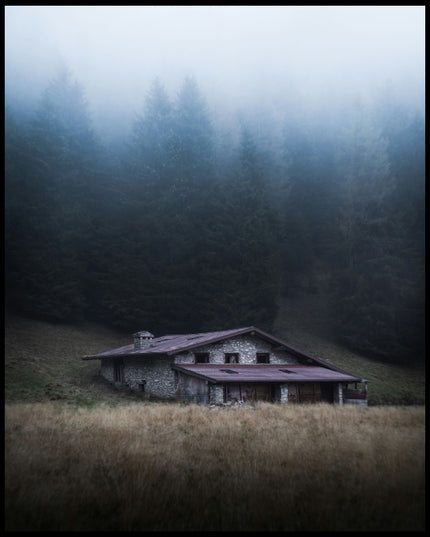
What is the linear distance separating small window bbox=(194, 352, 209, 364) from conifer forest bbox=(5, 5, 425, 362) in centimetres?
1073

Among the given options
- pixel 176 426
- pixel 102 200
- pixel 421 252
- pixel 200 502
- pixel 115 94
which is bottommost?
pixel 176 426

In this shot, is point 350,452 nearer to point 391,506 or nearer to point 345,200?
point 391,506

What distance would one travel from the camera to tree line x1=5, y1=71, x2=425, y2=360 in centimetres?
4238

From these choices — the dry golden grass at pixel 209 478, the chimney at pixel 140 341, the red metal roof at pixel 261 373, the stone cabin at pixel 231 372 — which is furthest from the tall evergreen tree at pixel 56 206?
the dry golden grass at pixel 209 478

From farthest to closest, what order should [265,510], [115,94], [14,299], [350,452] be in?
[115,94] < [14,299] < [350,452] < [265,510]

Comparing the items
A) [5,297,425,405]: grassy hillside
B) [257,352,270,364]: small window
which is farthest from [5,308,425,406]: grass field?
[257,352,270,364]: small window

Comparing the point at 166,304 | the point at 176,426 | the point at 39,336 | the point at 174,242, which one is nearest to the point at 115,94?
the point at 174,242

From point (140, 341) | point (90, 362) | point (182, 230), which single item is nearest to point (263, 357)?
point (140, 341)

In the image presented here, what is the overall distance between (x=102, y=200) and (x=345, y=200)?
26.1 meters

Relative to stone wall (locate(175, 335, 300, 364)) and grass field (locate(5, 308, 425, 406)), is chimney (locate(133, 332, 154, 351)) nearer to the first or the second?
grass field (locate(5, 308, 425, 406))

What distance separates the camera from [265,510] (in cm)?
692

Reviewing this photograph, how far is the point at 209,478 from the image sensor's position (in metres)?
8.66

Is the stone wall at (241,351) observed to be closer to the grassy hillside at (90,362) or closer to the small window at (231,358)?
the small window at (231,358)

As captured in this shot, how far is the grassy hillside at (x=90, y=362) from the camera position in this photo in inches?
1110
